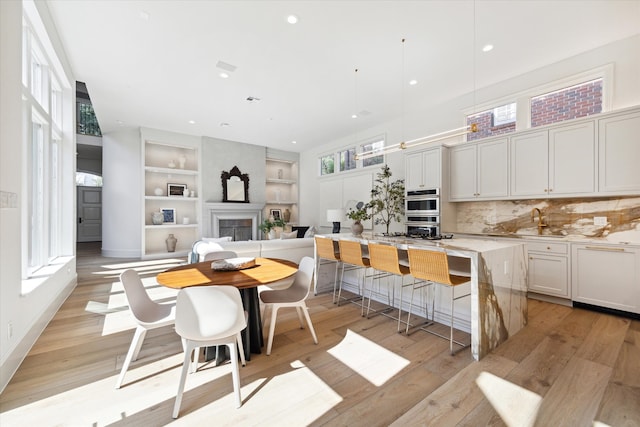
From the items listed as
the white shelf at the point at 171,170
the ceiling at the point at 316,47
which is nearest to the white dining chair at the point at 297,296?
the ceiling at the point at 316,47

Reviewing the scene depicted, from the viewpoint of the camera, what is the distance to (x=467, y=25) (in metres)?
3.19

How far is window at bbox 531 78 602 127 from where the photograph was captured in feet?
12.3

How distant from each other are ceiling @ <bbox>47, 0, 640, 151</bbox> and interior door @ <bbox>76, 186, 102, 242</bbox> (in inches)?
247

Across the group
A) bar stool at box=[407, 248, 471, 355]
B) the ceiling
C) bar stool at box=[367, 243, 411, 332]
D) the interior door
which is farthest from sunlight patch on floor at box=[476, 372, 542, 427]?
the interior door

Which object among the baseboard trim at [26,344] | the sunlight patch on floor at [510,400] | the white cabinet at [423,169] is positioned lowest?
the sunlight patch on floor at [510,400]

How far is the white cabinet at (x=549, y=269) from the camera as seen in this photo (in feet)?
11.8

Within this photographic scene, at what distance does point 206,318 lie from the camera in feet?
5.68

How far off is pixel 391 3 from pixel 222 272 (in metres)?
3.16

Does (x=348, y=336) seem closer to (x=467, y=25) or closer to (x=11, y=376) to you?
(x=11, y=376)

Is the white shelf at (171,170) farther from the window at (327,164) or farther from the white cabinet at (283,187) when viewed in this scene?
the window at (327,164)

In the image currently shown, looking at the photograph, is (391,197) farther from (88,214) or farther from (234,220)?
(88,214)

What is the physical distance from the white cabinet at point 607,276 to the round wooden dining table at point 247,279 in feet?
12.0

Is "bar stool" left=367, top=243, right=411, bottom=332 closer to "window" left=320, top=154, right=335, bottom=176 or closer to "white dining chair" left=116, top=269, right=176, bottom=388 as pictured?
"white dining chair" left=116, top=269, right=176, bottom=388

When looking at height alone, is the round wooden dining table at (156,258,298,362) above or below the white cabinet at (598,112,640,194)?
below
